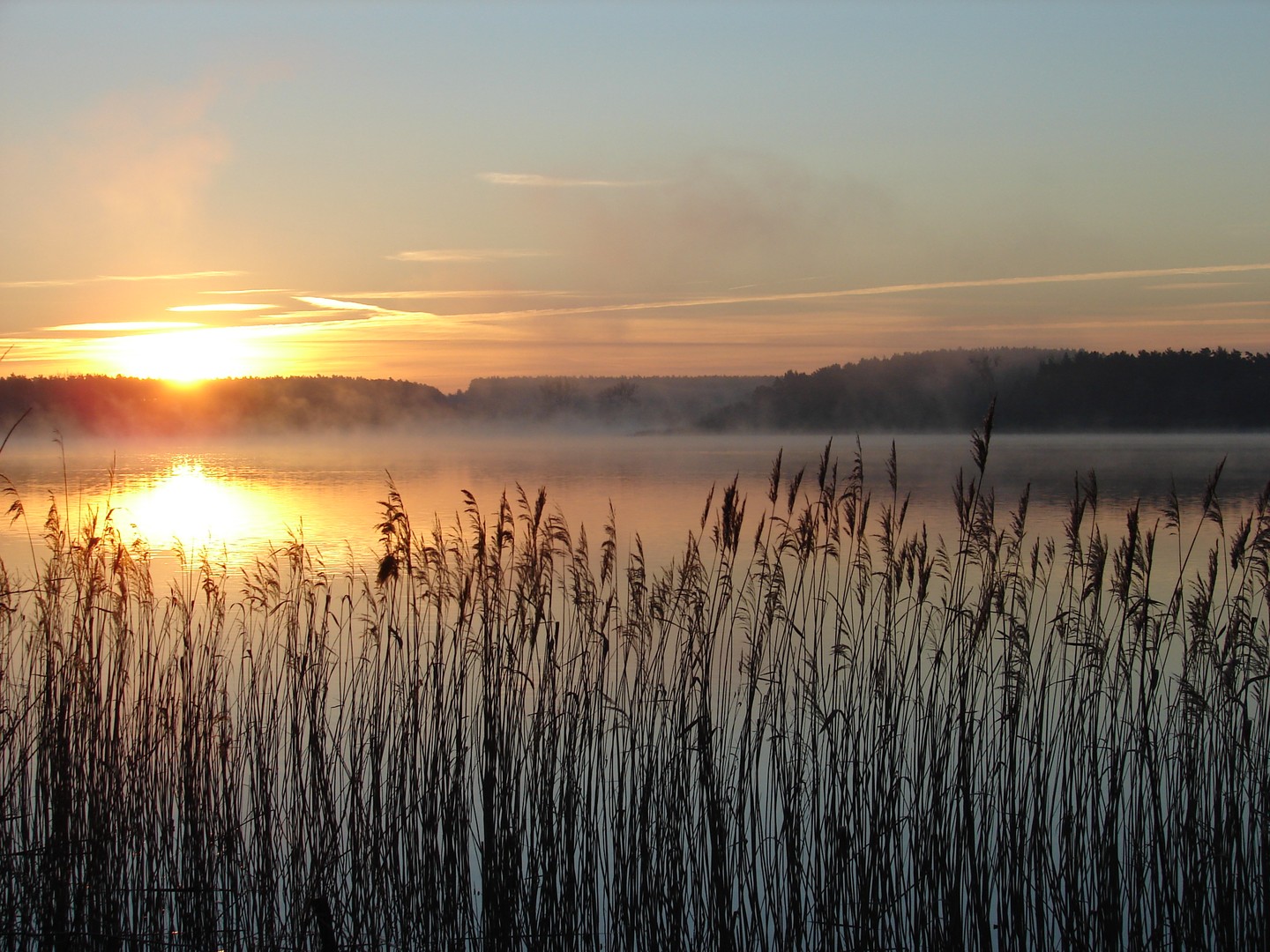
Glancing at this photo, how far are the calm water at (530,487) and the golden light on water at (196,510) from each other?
0.06 m

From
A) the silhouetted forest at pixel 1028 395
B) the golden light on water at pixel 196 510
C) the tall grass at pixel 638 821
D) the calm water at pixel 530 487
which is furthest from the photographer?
the silhouetted forest at pixel 1028 395

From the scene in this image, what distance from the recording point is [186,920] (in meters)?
4.32

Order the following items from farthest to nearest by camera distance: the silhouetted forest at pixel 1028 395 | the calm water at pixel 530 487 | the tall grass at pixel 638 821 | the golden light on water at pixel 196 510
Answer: the silhouetted forest at pixel 1028 395 → the golden light on water at pixel 196 510 → the calm water at pixel 530 487 → the tall grass at pixel 638 821

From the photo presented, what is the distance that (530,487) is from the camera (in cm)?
2133

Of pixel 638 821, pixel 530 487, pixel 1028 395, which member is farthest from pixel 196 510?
pixel 1028 395

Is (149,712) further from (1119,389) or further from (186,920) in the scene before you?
(1119,389)

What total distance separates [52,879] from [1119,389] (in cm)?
4149

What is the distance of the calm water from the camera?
13836 millimetres

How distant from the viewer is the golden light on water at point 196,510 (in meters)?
14.5

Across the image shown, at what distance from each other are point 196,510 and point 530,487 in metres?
6.53

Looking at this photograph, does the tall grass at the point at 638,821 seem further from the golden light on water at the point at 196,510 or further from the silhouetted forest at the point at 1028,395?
the silhouetted forest at the point at 1028,395

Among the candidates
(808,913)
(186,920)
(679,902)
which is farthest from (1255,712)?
(186,920)

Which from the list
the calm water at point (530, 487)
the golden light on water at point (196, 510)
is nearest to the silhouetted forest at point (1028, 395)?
the calm water at point (530, 487)

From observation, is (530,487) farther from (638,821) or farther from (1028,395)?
(1028,395)
